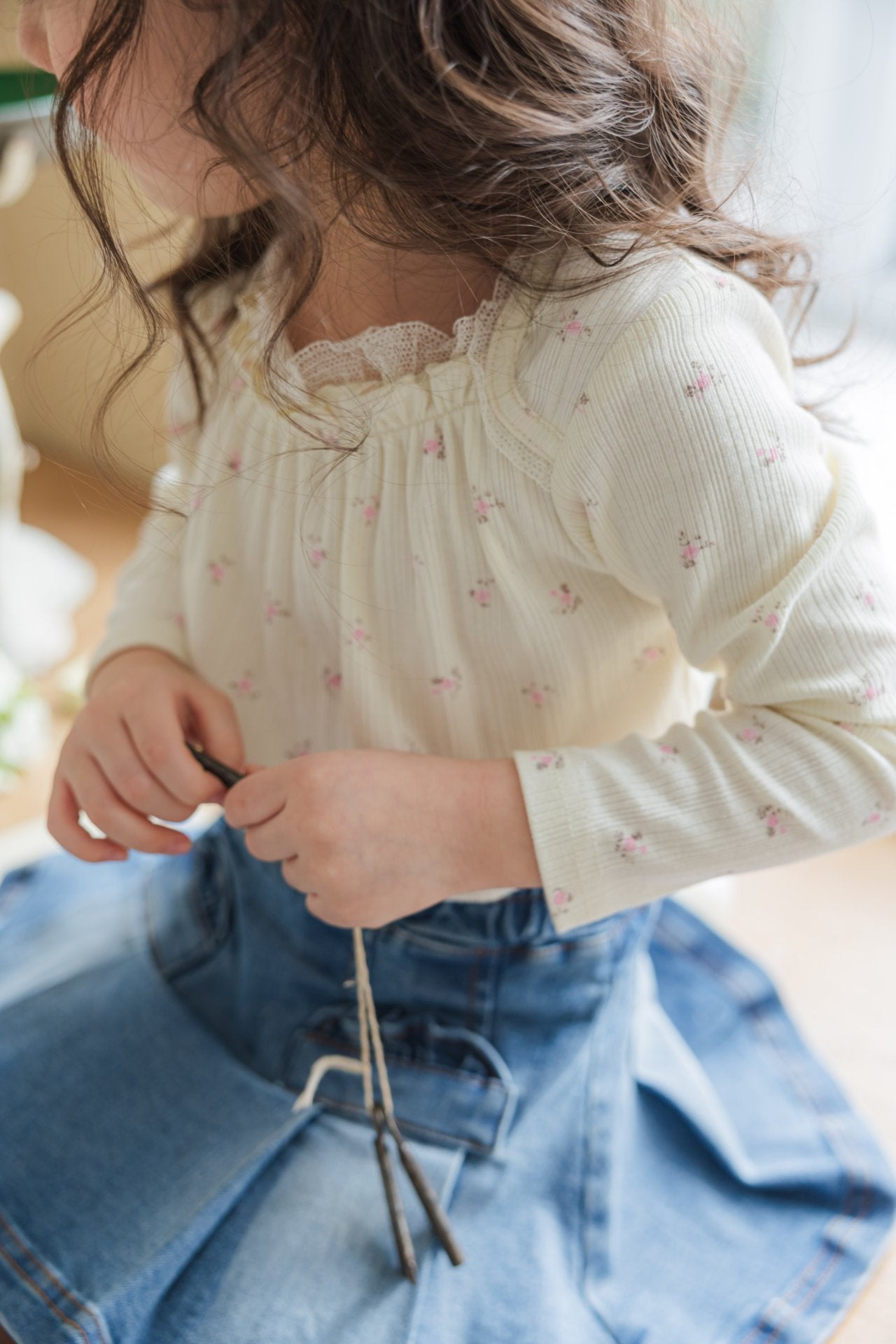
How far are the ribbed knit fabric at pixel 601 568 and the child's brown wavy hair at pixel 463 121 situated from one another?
0.04m

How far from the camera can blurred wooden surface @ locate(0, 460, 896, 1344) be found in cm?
90

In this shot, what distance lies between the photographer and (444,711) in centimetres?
67

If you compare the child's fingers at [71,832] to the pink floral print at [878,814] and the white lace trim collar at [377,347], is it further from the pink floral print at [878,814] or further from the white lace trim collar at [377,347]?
the pink floral print at [878,814]

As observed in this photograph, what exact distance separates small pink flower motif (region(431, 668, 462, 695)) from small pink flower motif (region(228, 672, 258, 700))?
0.16 m

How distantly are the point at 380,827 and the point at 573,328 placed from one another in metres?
0.27

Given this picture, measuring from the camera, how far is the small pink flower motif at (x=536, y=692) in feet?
2.13

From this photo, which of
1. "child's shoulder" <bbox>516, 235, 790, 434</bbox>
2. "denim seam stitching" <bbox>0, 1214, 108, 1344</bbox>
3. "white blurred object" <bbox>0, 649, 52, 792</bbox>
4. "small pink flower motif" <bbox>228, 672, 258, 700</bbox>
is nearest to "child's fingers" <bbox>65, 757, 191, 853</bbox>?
"small pink flower motif" <bbox>228, 672, 258, 700</bbox>

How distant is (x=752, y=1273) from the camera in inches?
26.8

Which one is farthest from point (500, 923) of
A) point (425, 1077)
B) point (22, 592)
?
point (22, 592)

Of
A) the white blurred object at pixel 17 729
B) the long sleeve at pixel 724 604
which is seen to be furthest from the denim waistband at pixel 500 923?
the white blurred object at pixel 17 729

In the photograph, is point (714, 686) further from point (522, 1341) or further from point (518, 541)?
point (522, 1341)

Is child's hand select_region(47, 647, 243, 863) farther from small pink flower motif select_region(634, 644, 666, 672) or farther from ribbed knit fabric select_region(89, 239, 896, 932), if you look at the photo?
small pink flower motif select_region(634, 644, 666, 672)

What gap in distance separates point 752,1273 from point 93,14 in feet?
2.52

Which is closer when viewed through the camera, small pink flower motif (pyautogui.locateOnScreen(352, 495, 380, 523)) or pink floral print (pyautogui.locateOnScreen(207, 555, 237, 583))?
Result: small pink flower motif (pyautogui.locateOnScreen(352, 495, 380, 523))
